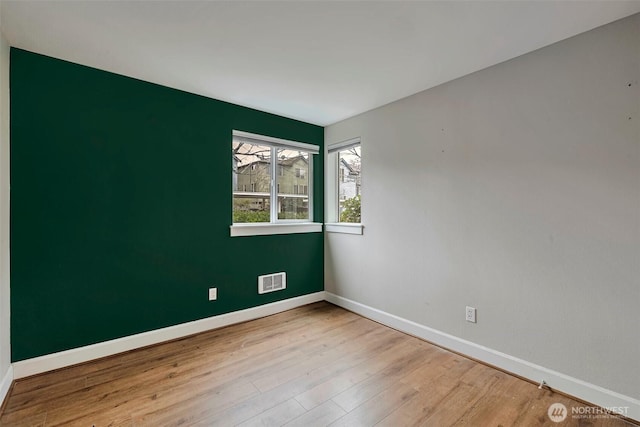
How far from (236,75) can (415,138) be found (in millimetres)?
1721

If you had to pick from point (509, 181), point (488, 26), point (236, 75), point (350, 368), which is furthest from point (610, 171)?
point (236, 75)

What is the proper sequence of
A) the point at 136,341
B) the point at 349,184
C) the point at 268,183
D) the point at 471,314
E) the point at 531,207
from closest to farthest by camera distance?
1. the point at 531,207
2. the point at 471,314
3. the point at 136,341
4. the point at 268,183
5. the point at 349,184

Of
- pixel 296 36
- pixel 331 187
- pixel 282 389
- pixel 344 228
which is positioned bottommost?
pixel 282 389

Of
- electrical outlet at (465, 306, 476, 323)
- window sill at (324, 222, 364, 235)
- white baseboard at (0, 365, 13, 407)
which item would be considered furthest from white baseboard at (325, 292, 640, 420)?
white baseboard at (0, 365, 13, 407)

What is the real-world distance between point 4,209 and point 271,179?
2.19 meters

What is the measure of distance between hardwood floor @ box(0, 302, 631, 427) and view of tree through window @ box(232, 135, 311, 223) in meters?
1.41

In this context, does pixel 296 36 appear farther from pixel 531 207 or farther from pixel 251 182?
pixel 531 207

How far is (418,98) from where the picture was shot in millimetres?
2766

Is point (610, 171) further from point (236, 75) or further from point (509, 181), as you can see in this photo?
point (236, 75)

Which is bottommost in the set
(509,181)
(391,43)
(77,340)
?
(77,340)

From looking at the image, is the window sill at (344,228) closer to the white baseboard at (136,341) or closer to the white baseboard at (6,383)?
the white baseboard at (136,341)

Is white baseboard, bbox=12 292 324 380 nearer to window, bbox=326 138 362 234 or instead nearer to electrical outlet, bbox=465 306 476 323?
window, bbox=326 138 362 234

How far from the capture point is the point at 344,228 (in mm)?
3553

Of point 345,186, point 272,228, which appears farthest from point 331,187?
point 272,228
